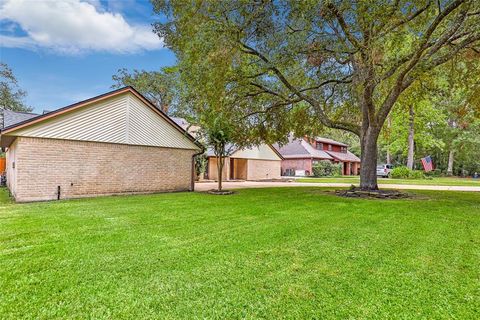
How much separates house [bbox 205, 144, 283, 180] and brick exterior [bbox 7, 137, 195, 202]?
10.2m

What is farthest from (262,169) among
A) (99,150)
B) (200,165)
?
(99,150)

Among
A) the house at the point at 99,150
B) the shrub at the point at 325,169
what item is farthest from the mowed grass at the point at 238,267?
the shrub at the point at 325,169

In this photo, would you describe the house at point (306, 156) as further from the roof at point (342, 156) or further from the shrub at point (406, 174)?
the shrub at point (406, 174)

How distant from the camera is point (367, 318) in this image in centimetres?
270

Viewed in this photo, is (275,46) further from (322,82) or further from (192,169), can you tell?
(192,169)

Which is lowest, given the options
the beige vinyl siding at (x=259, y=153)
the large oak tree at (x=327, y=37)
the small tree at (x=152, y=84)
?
the beige vinyl siding at (x=259, y=153)

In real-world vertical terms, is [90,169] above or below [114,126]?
below

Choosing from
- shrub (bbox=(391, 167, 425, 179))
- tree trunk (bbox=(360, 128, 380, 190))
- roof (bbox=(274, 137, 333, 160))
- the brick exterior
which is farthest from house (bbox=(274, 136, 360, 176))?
the brick exterior

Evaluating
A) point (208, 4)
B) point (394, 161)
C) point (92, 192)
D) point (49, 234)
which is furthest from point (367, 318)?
point (394, 161)

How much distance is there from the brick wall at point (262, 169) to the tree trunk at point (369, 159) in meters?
14.5

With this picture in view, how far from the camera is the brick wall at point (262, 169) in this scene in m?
27.0

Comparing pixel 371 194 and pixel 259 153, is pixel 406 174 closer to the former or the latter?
pixel 259 153

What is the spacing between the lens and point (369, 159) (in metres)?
12.8

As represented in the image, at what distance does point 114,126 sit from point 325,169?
26787 mm
